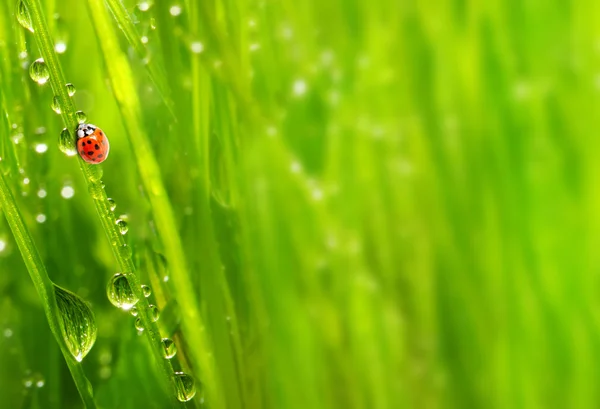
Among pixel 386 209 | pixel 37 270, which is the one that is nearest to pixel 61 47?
pixel 37 270

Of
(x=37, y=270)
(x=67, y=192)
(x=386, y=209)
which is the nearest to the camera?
(x=37, y=270)

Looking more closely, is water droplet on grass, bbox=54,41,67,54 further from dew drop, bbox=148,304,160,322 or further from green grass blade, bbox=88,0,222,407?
dew drop, bbox=148,304,160,322

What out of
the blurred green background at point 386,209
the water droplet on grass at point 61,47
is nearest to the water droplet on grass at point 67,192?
the blurred green background at point 386,209

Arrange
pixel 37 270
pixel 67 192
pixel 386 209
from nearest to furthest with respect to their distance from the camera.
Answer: pixel 37 270
pixel 67 192
pixel 386 209

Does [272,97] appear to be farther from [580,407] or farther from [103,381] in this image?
[580,407]

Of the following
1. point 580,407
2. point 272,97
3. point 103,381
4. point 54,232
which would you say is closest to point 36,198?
point 54,232

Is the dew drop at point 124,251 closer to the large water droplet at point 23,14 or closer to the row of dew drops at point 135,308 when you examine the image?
the row of dew drops at point 135,308

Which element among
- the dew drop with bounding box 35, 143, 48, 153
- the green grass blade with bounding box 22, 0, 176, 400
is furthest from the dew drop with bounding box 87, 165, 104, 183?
the dew drop with bounding box 35, 143, 48, 153

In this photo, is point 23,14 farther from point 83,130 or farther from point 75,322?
point 75,322
